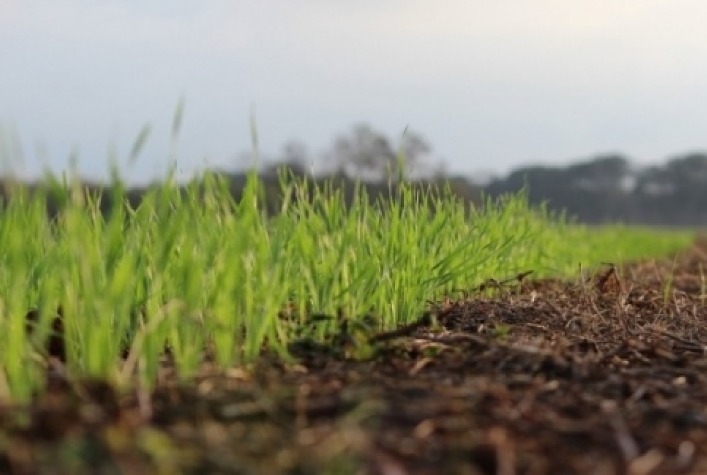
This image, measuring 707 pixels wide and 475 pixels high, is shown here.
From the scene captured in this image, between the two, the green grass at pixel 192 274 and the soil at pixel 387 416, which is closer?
the soil at pixel 387 416

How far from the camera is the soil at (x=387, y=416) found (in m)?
0.90

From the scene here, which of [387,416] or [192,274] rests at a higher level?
[192,274]

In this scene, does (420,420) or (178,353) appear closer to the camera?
(420,420)

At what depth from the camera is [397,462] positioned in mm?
927

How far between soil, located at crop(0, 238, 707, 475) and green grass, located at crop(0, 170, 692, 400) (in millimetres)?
62

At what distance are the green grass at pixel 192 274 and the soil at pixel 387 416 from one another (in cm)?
6

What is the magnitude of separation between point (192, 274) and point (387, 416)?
1.35 feet

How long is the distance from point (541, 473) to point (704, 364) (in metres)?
0.87

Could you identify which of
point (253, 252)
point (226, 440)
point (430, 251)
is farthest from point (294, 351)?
point (430, 251)

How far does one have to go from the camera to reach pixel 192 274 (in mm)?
1304

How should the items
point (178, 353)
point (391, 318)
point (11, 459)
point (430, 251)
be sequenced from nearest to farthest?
point (11, 459), point (178, 353), point (391, 318), point (430, 251)

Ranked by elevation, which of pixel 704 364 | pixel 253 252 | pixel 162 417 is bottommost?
pixel 704 364

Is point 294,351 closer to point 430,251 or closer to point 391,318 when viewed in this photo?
point 391,318

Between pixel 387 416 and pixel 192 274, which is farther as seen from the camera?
pixel 192 274
